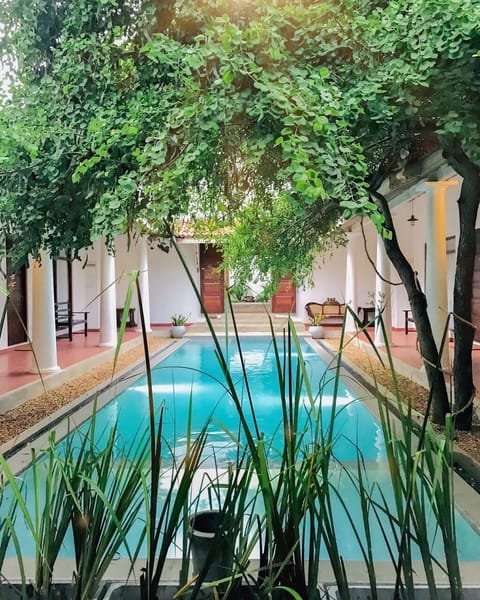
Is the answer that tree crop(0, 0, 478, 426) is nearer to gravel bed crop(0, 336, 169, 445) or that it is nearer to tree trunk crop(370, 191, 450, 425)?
tree trunk crop(370, 191, 450, 425)

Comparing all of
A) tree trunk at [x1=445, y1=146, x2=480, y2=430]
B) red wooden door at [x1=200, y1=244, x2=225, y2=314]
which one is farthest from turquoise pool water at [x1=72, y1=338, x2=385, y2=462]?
red wooden door at [x1=200, y1=244, x2=225, y2=314]

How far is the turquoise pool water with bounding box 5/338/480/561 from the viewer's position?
219cm

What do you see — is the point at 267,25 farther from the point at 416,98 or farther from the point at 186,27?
the point at 416,98

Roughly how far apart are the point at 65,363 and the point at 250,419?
170 inches

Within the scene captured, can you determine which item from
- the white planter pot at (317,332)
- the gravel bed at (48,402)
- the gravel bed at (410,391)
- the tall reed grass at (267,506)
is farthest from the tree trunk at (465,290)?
the white planter pot at (317,332)

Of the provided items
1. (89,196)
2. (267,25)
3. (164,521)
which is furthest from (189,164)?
Answer: (164,521)

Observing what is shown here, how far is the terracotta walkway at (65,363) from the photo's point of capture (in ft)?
22.4

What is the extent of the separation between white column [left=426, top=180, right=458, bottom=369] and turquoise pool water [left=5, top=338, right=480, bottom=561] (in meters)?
1.60

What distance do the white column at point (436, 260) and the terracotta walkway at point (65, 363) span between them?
935 millimetres

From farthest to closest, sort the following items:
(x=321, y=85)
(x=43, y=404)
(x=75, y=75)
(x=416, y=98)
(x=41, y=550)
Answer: (x=43, y=404)
(x=75, y=75)
(x=416, y=98)
(x=321, y=85)
(x=41, y=550)

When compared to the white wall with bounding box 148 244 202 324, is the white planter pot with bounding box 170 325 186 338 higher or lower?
lower

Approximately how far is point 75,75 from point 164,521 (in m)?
3.50

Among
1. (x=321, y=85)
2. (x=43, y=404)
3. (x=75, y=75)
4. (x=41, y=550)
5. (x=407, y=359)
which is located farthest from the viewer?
(x=407, y=359)

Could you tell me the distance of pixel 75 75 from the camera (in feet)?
12.4
